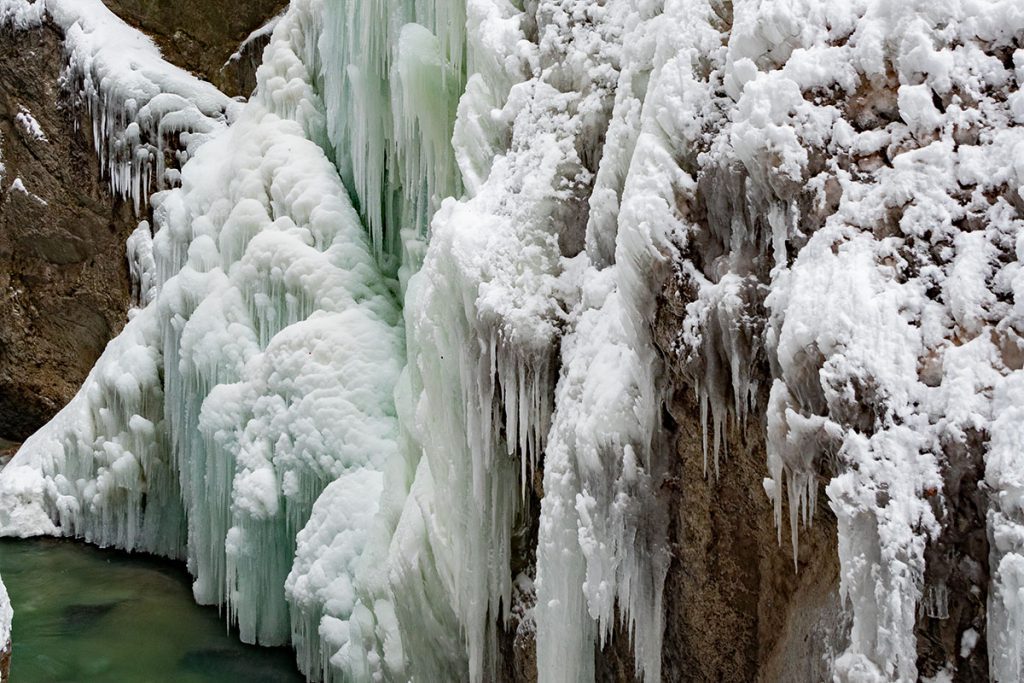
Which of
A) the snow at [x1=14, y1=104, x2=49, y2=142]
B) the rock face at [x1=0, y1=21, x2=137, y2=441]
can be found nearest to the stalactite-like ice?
the rock face at [x1=0, y1=21, x2=137, y2=441]

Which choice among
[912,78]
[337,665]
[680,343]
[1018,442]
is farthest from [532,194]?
[337,665]

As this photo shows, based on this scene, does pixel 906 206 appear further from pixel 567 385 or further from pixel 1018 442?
pixel 567 385

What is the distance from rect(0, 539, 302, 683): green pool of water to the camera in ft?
23.1

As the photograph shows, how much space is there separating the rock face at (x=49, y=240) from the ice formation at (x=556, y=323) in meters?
1.80

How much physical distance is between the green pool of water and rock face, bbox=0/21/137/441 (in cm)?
231

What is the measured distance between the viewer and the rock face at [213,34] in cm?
1011

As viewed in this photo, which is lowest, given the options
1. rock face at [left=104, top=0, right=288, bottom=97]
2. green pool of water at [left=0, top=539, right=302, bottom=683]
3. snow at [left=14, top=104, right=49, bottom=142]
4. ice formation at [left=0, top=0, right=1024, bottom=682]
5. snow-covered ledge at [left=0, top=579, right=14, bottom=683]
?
green pool of water at [left=0, top=539, right=302, bottom=683]

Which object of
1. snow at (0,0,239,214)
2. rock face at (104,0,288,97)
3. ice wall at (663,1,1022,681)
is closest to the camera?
ice wall at (663,1,1022,681)

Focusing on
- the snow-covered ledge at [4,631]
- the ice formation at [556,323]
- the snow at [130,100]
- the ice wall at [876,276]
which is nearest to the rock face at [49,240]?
the snow at [130,100]

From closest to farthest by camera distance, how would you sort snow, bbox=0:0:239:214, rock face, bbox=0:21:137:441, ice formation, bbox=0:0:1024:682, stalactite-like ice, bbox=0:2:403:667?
ice formation, bbox=0:0:1024:682 → stalactite-like ice, bbox=0:2:403:667 → snow, bbox=0:0:239:214 → rock face, bbox=0:21:137:441

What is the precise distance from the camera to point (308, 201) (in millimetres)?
7609

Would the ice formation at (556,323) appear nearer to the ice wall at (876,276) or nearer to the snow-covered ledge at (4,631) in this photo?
the ice wall at (876,276)

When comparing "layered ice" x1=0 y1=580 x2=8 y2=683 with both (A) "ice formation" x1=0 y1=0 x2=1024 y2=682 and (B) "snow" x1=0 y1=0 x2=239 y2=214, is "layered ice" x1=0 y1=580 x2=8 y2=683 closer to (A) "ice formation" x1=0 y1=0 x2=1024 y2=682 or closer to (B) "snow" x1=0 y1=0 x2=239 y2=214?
(A) "ice formation" x1=0 y1=0 x2=1024 y2=682

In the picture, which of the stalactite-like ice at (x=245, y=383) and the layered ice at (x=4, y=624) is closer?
the layered ice at (x=4, y=624)
